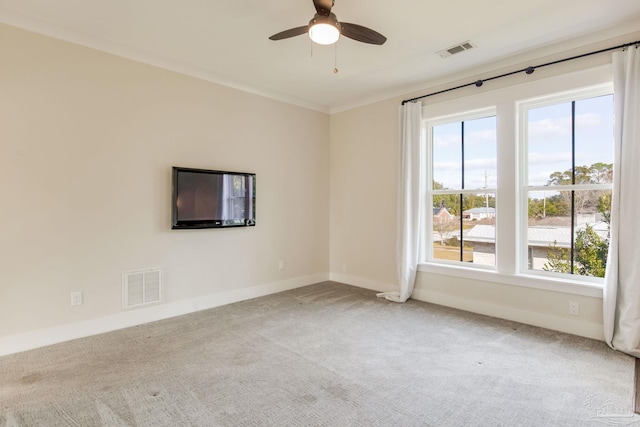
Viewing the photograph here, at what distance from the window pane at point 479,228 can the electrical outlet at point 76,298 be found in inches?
167

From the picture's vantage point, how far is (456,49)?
3402 millimetres

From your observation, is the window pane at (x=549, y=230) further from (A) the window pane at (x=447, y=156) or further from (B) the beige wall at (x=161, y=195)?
(A) the window pane at (x=447, y=156)

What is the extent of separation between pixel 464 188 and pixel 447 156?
49 cm

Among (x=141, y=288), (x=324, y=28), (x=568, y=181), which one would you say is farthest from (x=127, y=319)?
(x=568, y=181)

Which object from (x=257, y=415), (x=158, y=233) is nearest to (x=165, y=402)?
(x=257, y=415)

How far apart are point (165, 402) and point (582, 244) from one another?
390 centimetres

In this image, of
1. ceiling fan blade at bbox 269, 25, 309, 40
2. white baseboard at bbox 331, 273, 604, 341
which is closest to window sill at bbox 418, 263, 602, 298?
white baseboard at bbox 331, 273, 604, 341

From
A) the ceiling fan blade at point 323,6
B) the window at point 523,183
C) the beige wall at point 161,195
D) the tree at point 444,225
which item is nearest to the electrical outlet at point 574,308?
the beige wall at point 161,195

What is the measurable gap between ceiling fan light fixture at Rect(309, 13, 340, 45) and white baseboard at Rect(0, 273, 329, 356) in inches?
123

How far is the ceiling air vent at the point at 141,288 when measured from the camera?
3412mm

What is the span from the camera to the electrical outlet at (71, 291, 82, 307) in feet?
10.2

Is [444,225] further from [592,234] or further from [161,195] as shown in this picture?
[161,195]

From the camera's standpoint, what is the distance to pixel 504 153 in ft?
12.0

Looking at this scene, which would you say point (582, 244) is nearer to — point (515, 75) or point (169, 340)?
point (515, 75)
